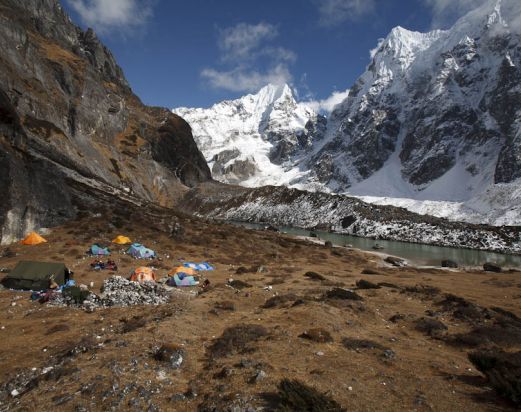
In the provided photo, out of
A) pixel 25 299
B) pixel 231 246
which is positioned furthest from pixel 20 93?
pixel 25 299

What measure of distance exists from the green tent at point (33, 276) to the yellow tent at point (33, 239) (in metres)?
12.5

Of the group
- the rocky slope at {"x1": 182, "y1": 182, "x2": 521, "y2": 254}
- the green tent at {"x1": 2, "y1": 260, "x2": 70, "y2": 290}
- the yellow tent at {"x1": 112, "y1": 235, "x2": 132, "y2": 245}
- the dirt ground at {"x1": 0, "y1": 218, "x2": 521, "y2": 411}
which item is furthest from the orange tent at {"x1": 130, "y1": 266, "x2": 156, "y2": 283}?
the rocky slope at {"x1": 182, "y1": 182, "x2": 521, "y2": 254}

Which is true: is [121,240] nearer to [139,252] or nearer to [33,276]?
[139,252]

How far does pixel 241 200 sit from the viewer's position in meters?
155

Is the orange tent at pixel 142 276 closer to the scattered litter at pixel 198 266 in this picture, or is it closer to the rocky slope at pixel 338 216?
the scattered litter at pixel 198 266

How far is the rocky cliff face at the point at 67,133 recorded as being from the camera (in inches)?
1606

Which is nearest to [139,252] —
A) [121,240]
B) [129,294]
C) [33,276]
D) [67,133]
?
[121,240]

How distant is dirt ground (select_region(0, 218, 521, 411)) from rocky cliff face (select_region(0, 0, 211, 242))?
14.4m

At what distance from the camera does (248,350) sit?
14359 mm

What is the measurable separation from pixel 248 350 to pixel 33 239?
3061 centimetres

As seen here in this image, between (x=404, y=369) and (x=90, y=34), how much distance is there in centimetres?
19149

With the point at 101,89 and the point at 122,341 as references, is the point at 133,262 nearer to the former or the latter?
the point at 122,341

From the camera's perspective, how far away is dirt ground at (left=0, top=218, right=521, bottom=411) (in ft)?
36.4

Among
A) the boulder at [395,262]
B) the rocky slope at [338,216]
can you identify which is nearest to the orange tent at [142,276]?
the boulder at [395,262]
